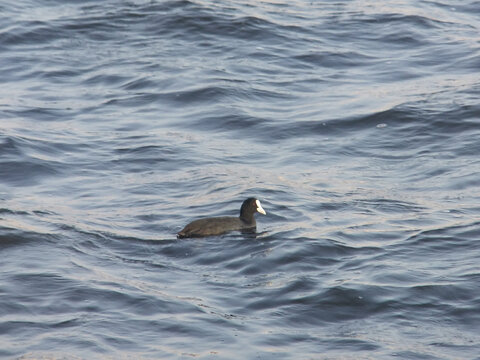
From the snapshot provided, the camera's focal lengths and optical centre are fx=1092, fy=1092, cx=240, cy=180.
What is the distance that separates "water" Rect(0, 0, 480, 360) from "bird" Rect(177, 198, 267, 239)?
184 mm

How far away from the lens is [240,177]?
51.4 feet

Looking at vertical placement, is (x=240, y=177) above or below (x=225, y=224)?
below

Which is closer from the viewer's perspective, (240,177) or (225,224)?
(225,224)

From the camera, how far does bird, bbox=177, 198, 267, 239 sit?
1304 centimetres

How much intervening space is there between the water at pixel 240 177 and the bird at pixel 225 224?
0.18 metres

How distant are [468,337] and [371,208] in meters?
4.19

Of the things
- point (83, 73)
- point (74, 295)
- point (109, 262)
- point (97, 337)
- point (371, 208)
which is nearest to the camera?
point (97, 337)

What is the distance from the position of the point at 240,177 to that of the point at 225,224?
2280 millimetres

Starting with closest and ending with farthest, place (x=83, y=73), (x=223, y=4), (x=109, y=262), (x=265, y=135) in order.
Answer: (x=109, y=262) < (x=265, y=135) < (x=83, y=73) < (x=223, y=4)

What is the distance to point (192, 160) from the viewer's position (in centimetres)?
1642

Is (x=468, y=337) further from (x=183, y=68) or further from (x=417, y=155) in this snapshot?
(x=183, y=68)

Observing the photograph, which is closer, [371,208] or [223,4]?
[371,208]

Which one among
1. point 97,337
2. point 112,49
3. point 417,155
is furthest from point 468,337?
point 112,49

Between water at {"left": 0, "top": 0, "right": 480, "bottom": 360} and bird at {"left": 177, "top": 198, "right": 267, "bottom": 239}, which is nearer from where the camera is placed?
water at {"left": 0, "top": 0, "right": 480, "bottom": 360}
